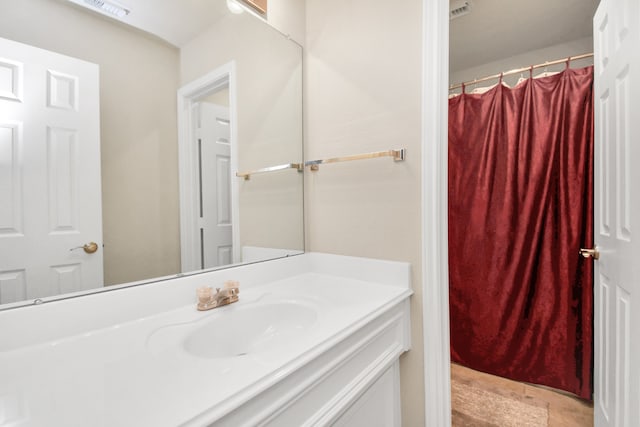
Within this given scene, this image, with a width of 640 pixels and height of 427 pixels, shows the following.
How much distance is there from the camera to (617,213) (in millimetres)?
996

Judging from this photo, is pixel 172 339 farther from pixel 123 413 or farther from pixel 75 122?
pixel 75 122

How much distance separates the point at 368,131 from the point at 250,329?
923 millimetres

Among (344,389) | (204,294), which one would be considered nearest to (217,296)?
(204,294)

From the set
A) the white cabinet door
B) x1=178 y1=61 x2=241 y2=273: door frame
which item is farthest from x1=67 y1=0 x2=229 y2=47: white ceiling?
the white cabinet door

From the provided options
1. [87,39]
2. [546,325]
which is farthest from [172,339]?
[546,325]

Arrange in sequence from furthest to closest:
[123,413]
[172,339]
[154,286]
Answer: [154,286]
[172,339]
[123,413]

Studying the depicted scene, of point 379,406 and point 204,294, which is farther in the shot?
point 379,406

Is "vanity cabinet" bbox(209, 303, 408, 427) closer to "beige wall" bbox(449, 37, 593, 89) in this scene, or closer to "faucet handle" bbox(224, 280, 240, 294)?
"faucet handle" bbox(224, 280, 240, 294)

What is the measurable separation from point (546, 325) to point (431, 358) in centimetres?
120

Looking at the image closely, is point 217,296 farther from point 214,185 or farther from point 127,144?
point 127,144

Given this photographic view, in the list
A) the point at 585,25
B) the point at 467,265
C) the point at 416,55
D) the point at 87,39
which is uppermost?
the point at 585,25

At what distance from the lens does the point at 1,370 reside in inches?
21.7

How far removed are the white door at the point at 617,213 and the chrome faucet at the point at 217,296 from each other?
4.10 feet

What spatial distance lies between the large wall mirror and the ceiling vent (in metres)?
1.31
